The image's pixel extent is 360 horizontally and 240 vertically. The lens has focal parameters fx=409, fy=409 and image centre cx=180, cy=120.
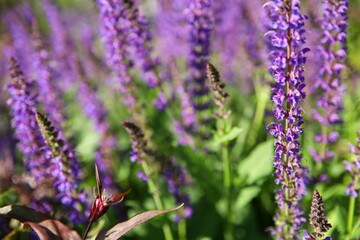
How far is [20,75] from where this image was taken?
4.48 m

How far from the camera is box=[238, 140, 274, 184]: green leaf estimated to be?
559 centimetres

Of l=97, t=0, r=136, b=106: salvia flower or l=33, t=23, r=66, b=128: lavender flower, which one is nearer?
l=97, t=0, r=136, b=106: salvia flower

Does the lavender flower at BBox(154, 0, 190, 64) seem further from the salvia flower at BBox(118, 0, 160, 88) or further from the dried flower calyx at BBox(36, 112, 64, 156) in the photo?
the dried flower calyx at BBox(36, 112, 64, 156)

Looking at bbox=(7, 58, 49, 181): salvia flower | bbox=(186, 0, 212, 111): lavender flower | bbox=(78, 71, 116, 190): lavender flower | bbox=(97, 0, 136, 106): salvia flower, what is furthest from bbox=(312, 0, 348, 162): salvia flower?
bbox=(78, 71, 116, 190): lavender flower

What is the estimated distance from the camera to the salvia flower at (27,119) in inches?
178

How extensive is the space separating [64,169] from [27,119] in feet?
2.66

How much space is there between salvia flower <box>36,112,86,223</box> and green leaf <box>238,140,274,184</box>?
7.57 ft

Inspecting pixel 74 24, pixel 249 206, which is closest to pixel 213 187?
pixel 249 206

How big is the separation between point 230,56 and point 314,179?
13.1ft

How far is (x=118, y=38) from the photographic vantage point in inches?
226

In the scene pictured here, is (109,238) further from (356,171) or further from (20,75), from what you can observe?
(356,171)

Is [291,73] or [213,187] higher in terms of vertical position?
[291,73]

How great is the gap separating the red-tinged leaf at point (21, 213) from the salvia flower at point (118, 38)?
2.83 m

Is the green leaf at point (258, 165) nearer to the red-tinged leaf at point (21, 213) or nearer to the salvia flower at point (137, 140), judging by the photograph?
the salvia flower at point (137, 140)
